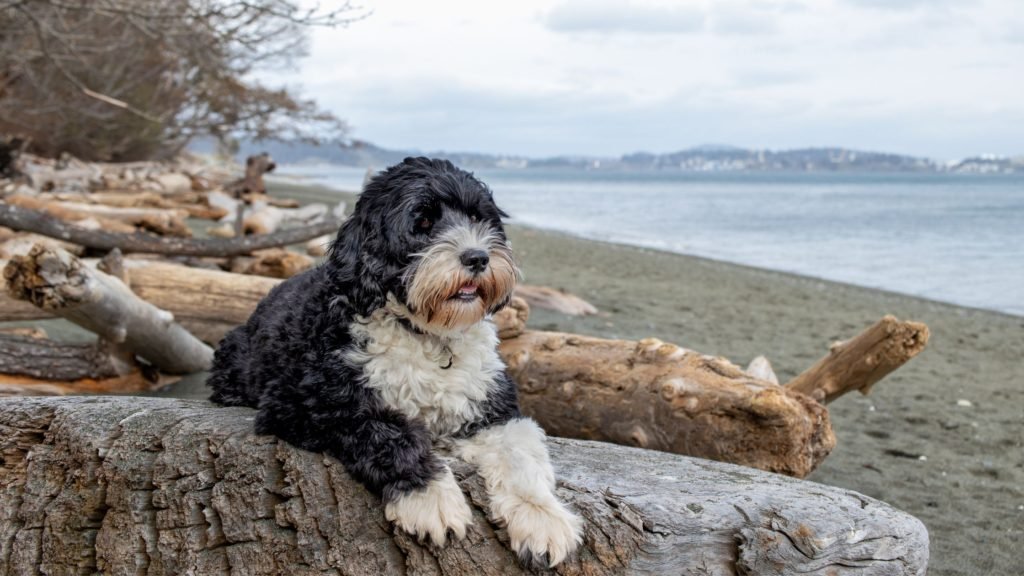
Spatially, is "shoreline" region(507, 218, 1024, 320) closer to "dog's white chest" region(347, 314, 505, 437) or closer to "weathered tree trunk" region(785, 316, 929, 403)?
"weathered tree trunk" region(785, 316, 929, 403)

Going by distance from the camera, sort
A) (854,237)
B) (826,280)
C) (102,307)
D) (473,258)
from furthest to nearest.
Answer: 1. (854,237)
2. (826,280)
3. (102,307)
4. (473,258)

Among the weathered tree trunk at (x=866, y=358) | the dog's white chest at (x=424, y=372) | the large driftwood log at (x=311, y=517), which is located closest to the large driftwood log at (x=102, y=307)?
the large driftwood log at (x=311, y=517)

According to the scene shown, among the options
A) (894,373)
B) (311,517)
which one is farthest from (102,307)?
(894,373)

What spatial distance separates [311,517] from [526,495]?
32.3 inches

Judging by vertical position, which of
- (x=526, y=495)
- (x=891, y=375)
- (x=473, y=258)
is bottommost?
(x=891, y=375)

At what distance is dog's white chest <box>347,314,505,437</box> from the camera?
342 centimetres

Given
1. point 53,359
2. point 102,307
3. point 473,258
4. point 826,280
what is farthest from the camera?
point 826,280

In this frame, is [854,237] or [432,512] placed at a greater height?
[432,512]

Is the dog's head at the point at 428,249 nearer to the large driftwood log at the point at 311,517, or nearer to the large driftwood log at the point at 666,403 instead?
the large driftwood log at the point at 311,517

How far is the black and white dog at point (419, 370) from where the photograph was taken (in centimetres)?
315

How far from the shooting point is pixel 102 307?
6027 mm

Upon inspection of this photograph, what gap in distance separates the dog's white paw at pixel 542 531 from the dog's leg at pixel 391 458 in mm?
190

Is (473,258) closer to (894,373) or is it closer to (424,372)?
(424,372)

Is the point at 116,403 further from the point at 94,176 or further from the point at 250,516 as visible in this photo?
the point at 94,176
